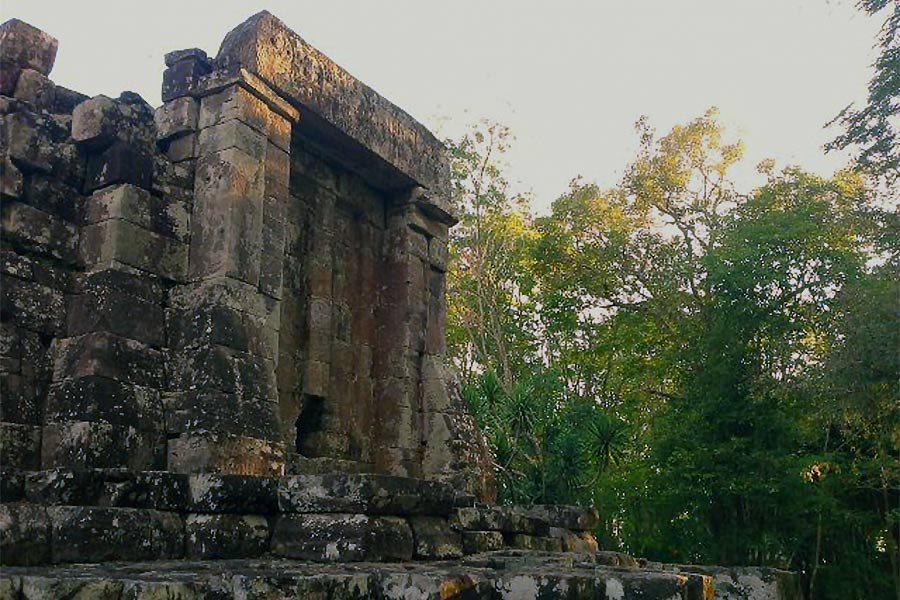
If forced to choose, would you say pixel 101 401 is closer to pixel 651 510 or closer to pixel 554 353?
pixel 651 510

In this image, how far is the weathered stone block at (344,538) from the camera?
206 inches

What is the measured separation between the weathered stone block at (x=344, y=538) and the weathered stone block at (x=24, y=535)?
1.40m

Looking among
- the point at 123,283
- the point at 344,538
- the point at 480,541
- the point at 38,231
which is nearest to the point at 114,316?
the point at 123,283

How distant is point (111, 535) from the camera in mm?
5043

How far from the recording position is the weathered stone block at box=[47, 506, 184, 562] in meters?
4.86

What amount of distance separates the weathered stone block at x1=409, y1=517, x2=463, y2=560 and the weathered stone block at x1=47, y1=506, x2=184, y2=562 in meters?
1.44

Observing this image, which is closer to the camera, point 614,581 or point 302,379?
point 614,581

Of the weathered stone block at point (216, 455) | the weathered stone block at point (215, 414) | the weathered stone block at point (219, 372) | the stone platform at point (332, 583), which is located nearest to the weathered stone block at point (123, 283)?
the weathered stone block at point (219, 372)

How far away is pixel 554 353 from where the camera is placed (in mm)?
28797

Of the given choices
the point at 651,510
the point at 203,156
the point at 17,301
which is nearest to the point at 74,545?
the point at 17,301

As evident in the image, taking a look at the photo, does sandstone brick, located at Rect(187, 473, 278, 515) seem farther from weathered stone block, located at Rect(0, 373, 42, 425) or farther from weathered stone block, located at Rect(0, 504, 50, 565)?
weathered stone block, located at Rect(0, 373, 42, 425)

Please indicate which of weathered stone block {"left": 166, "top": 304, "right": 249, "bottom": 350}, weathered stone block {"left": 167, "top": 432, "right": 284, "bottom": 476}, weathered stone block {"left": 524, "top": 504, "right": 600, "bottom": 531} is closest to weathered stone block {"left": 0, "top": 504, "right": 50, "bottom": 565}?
weathered stone block {"left": 167, "top": 432, "right": 284, "bottom": 476}

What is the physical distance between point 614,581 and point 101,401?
4103 mm

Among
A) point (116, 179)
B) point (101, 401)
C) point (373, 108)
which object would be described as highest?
point (373, 108)
